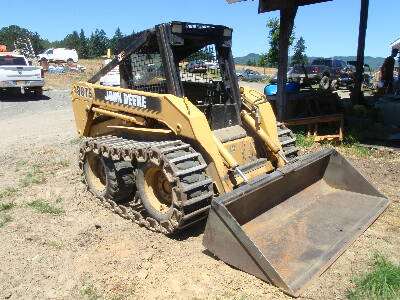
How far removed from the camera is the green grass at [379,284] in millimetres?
3225

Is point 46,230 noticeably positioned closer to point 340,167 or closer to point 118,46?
point 118,46

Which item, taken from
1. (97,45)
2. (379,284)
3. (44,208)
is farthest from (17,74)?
(97,45)

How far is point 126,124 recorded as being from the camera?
17.6 feet

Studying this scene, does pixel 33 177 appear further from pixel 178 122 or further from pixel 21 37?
pixel 21 37

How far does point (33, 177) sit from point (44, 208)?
1.57 m

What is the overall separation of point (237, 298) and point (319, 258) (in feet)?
3.01

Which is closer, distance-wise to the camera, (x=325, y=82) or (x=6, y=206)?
(x=6, y=206)

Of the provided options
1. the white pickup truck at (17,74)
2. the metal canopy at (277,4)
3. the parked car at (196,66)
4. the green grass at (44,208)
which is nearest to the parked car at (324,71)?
the white pickup truck at (17,74)

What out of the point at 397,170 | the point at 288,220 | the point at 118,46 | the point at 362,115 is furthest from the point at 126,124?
the point at 362,115

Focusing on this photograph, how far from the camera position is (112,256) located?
4.10 meters

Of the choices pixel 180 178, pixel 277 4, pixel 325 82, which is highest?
pixel 277 4

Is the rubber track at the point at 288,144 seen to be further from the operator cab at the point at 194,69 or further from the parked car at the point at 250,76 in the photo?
the parked car at the point at 250,76

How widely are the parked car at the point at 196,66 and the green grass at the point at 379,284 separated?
10.00 ft

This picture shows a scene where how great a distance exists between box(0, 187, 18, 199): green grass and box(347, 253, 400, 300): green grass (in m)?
4.81
